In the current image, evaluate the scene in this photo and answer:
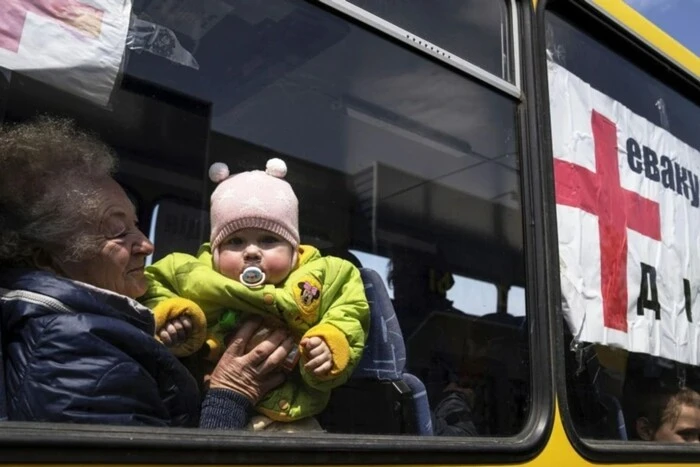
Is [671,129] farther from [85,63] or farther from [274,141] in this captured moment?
[85,63]

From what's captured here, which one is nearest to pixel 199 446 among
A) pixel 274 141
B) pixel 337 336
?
pixel 337 336

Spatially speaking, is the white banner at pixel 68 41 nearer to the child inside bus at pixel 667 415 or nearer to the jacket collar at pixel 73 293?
the jacket collar at pixel 73 293

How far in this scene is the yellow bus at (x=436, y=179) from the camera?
5.73 feet

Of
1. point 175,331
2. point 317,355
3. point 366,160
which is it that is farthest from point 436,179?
point 175,331

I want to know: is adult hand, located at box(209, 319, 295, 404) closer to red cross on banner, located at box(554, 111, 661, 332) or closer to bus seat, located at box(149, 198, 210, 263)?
bus seat, located at box(149, 198, 210, 263)

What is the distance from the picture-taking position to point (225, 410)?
5.44ft

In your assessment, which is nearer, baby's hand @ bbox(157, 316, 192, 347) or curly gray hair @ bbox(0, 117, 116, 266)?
curly gray hair @ bbox(0, 117, 116, 266)

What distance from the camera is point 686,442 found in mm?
2553

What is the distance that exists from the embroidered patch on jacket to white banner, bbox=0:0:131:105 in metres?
0.57

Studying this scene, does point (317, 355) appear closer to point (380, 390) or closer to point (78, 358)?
point (380, 390)

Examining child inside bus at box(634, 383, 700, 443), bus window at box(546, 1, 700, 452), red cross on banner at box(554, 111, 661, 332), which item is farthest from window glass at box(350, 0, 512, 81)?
child inside bus at box(634, 383, 700, 443)

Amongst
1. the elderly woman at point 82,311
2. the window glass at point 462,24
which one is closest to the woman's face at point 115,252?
the elderly woman at point 82,311

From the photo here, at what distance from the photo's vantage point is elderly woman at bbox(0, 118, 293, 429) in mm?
1415

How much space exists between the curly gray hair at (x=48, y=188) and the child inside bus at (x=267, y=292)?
0.78ft
